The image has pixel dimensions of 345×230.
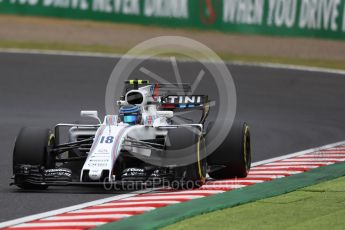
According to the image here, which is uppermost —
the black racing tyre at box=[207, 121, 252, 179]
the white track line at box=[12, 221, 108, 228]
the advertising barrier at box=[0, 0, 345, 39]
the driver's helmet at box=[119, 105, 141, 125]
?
the advertising barrier at box=[0, 0, 345, 39]

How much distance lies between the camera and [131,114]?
14016 millimetres

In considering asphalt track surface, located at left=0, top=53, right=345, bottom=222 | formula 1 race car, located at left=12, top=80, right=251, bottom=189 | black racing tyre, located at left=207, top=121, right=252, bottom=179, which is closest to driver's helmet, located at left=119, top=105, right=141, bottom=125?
formula 1 race car, located at left=12, top=80, right=251, bottom=189

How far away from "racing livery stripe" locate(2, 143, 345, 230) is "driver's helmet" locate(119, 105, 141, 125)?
1.19 metres

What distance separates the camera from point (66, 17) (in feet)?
118

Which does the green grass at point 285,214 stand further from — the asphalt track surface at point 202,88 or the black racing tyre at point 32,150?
the black racing tyre at point 32,150

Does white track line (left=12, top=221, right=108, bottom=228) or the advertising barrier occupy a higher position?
the advertising barrier

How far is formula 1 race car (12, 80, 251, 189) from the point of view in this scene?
42.3 feet

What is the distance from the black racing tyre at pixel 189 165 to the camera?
1305 centimetres

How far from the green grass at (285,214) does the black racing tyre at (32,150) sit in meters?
2.86

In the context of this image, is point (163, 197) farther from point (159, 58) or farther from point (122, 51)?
point (122, 51)

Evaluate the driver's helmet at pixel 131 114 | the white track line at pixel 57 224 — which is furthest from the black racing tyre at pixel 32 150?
the white track line at pixel 57 224

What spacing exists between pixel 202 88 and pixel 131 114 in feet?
40.6

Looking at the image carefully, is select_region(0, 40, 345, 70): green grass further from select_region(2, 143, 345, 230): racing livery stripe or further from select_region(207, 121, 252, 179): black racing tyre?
select_region(207, 121, 252, 179): black racing tyre

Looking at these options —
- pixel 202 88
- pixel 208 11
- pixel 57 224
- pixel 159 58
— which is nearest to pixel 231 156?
pixel 57 224
